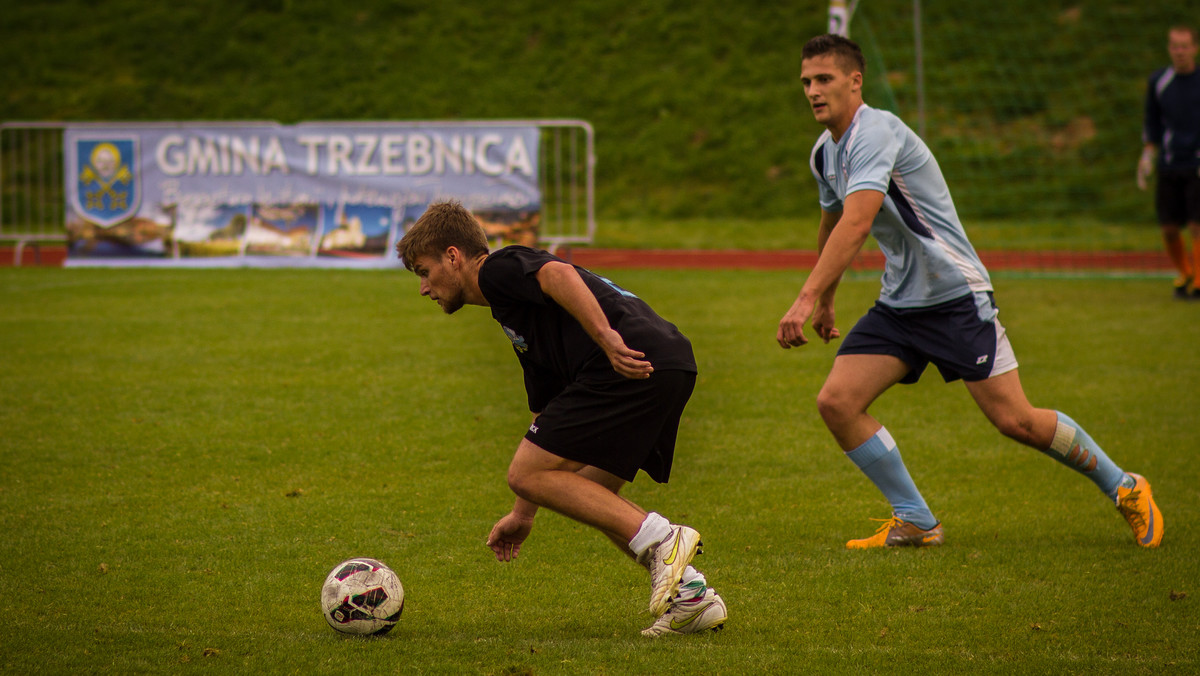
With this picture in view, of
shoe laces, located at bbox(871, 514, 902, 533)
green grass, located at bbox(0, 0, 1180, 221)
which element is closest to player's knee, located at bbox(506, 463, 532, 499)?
shoe laces, located at bbox(871, 514, 902, 533)

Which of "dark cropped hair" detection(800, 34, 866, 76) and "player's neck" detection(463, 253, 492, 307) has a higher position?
"dark cropped hair" detection(800, 34, 866, 76)

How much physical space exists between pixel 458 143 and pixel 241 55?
11202 mm

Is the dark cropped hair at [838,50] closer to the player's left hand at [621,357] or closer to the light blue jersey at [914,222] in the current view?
the light blue jersey at [914,222]

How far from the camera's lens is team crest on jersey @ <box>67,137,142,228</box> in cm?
1391

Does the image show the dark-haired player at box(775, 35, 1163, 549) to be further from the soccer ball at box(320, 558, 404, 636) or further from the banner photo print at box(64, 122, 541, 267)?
the banner photo print at box(64, 122, 541, 267)

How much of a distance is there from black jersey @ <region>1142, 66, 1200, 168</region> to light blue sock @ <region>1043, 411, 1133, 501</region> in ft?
24.5

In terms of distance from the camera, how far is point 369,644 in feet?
11.0

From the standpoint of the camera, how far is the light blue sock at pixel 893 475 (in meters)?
4.38

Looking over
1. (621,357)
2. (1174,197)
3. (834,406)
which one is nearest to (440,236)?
(621,357)

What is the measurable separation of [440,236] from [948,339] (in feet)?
6.63

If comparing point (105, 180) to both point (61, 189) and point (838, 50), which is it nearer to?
point (61, 189)

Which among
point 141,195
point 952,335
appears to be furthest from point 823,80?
point 141,195

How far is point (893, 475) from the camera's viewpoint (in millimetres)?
4410

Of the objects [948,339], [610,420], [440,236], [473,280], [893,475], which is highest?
[440,236]
